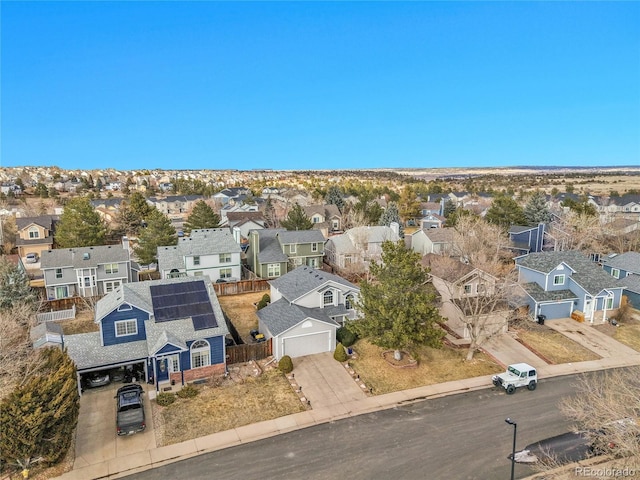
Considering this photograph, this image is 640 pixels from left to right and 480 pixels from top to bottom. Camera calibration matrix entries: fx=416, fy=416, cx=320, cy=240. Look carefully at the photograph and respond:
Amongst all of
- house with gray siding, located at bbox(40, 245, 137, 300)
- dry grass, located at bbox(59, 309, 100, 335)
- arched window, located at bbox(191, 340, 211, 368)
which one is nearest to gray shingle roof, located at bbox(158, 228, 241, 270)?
house with gray siding, located at bbox(40, 245, 137, 300)

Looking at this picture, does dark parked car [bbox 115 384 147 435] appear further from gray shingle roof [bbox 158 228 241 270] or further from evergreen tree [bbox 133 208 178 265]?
evergreen tree [bbox 133 208 178 265]

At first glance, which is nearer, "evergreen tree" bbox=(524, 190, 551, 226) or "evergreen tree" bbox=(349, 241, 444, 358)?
"evergreen tree" bbox=(349, 241, 444, 358)

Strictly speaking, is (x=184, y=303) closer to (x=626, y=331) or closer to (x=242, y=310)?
(x=242, y=310)

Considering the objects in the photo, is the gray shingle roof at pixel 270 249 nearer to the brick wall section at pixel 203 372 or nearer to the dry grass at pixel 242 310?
the dry grass at pixel 242 310

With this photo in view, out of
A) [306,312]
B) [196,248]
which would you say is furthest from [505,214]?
[196,248]

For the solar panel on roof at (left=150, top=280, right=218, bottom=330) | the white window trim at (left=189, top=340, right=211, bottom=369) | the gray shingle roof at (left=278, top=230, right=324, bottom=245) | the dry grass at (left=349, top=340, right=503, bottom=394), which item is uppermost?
the gray shingle roof at (left=278, top=230, right=324, bottom=245)

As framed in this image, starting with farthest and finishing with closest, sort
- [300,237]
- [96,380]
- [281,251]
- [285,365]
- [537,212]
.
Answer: [537,212] → [300,237] → [281,251] → [285,365] → [96,380]

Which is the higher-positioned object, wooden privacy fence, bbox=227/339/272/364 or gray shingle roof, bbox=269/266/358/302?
gray shingle roof, bbox=269/266/358/302
